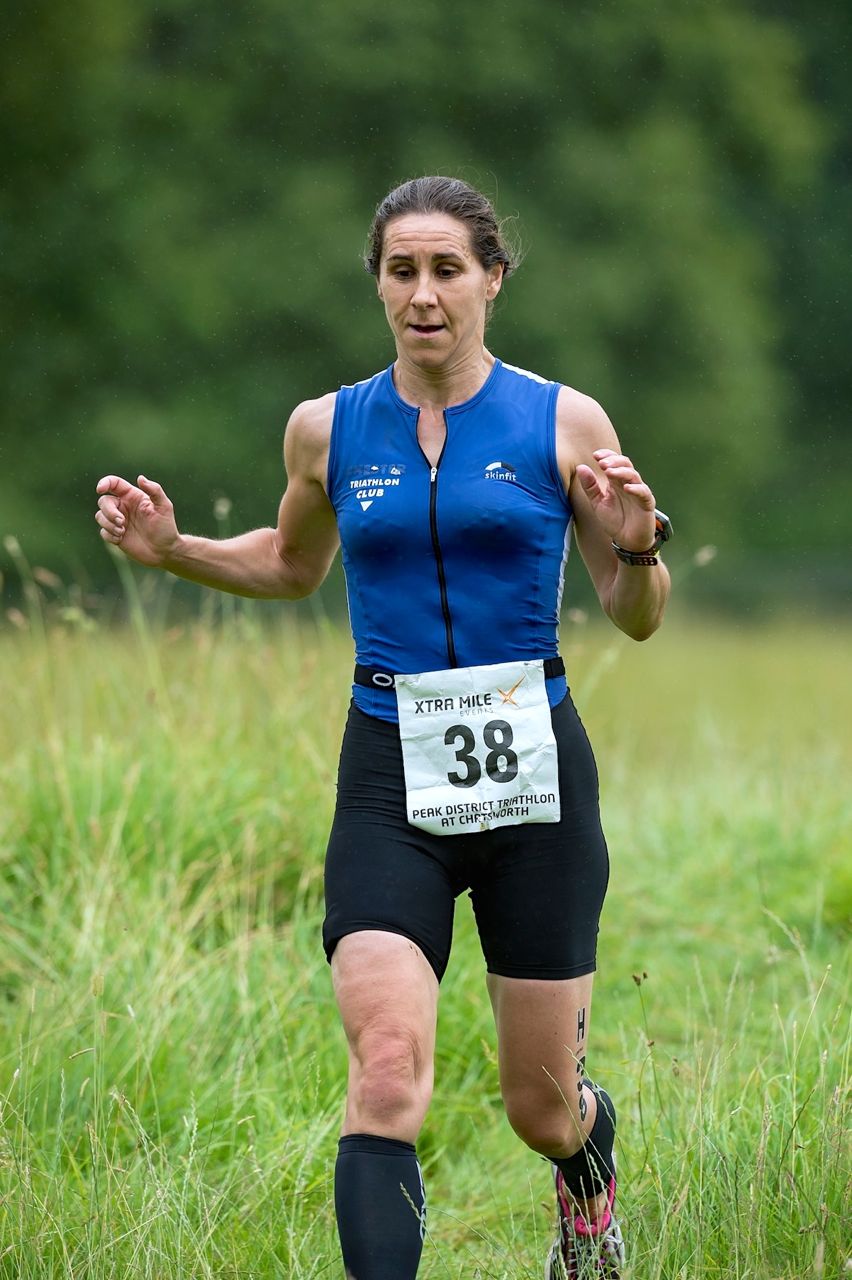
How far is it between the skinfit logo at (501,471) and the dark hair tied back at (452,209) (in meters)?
0.46

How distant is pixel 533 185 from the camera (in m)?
24.7

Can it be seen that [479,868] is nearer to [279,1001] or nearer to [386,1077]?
[386,1077]

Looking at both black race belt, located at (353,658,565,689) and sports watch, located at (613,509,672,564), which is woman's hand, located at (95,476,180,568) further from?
sports watch, located at (613,509,672,564)

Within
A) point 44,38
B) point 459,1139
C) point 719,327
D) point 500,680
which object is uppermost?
point 44,38

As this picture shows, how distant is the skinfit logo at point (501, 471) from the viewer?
346 cm

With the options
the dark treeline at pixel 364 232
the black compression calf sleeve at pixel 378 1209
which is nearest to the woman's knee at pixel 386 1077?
the black compression calf sleeve at pixel 378 1209

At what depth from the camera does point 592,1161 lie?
12.0ft

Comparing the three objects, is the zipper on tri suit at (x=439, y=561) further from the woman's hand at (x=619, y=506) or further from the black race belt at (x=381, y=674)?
the woman's hand at (x=619, y=506)

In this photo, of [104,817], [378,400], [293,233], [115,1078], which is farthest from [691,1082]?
[293,233]

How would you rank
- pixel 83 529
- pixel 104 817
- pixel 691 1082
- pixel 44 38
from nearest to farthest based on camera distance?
1. pixel 691 1082
2. pixel 104 817
3. pixel 83 529
4. pixel 44 38

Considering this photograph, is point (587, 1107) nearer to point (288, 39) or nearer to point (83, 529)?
point (83, 529)

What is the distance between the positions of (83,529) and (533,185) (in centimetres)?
859

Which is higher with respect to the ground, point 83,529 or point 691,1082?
point 83,529

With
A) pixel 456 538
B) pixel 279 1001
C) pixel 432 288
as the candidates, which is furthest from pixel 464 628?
pixel 279 1001
